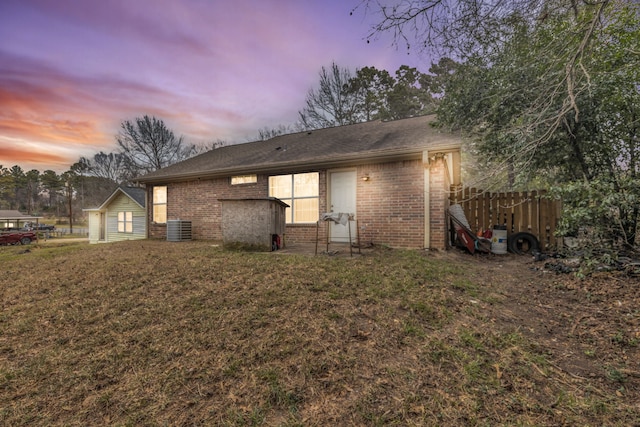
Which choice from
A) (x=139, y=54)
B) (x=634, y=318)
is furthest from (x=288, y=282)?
(x=139, y=54)

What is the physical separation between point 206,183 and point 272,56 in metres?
5.18

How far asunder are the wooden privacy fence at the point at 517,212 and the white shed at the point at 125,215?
1567cm

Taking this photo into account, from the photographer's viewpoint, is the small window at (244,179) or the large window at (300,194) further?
the small window at (244,179)

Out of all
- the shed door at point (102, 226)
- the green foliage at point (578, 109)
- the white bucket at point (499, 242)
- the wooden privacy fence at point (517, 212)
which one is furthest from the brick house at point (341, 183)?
the shed door at point (102, 226)

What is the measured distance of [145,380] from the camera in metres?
1.92

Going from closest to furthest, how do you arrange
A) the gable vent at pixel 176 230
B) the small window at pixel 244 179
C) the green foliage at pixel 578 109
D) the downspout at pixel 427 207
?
the green foliage at pixel 578 109
the downspout at pixel 427 207
the small window at pixel 244 179
the gable vent at pixel 176 230

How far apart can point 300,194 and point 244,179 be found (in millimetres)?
2250

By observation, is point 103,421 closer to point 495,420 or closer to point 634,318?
point 495,420

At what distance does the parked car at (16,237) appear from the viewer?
1881 centimetres

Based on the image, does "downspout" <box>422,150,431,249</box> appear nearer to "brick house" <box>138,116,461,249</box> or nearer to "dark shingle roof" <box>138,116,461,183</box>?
Answer: "brick house" <box>138,116,461,249</box>

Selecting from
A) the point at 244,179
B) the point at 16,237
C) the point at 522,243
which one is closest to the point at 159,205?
the point at 244,179

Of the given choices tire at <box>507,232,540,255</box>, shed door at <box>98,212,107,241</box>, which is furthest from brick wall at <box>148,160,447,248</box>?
shed door at <box>98,212,107,241</box>

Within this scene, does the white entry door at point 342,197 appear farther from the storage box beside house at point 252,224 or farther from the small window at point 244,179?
the small window at point 244,179

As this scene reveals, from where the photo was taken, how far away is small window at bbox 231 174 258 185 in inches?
353
